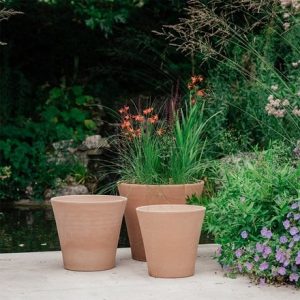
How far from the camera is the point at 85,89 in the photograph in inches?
484

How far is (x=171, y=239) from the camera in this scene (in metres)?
4.93

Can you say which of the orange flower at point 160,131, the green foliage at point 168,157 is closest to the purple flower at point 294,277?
the green foliage at point 168,157

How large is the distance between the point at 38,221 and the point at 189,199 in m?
2.92

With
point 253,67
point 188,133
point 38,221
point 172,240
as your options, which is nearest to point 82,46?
point 253,67

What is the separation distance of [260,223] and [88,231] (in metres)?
1.08

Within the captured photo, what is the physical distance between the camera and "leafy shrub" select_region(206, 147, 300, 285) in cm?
475

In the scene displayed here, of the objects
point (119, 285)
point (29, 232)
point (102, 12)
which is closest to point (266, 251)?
point (119, 285)

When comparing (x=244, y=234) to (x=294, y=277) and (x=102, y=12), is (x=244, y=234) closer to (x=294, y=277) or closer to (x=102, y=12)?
(x=294, y=277)

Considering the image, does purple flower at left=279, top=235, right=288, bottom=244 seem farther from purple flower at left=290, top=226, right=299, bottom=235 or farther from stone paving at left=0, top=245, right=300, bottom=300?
stone paving at left=0, top=245, right=300, bottom=300

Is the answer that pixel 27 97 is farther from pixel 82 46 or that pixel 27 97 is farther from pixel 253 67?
pixel 253 67

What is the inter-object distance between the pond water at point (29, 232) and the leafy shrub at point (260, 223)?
174 centimetres

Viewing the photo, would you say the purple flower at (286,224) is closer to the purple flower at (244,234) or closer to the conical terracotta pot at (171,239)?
the purple flower at (244,234)

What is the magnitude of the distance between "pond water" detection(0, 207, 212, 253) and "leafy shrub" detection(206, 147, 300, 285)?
174cm

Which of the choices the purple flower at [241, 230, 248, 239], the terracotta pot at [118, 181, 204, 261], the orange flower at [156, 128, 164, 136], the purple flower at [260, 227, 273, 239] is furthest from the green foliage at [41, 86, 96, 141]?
the purple flower at [260, 227, 273, 239]
